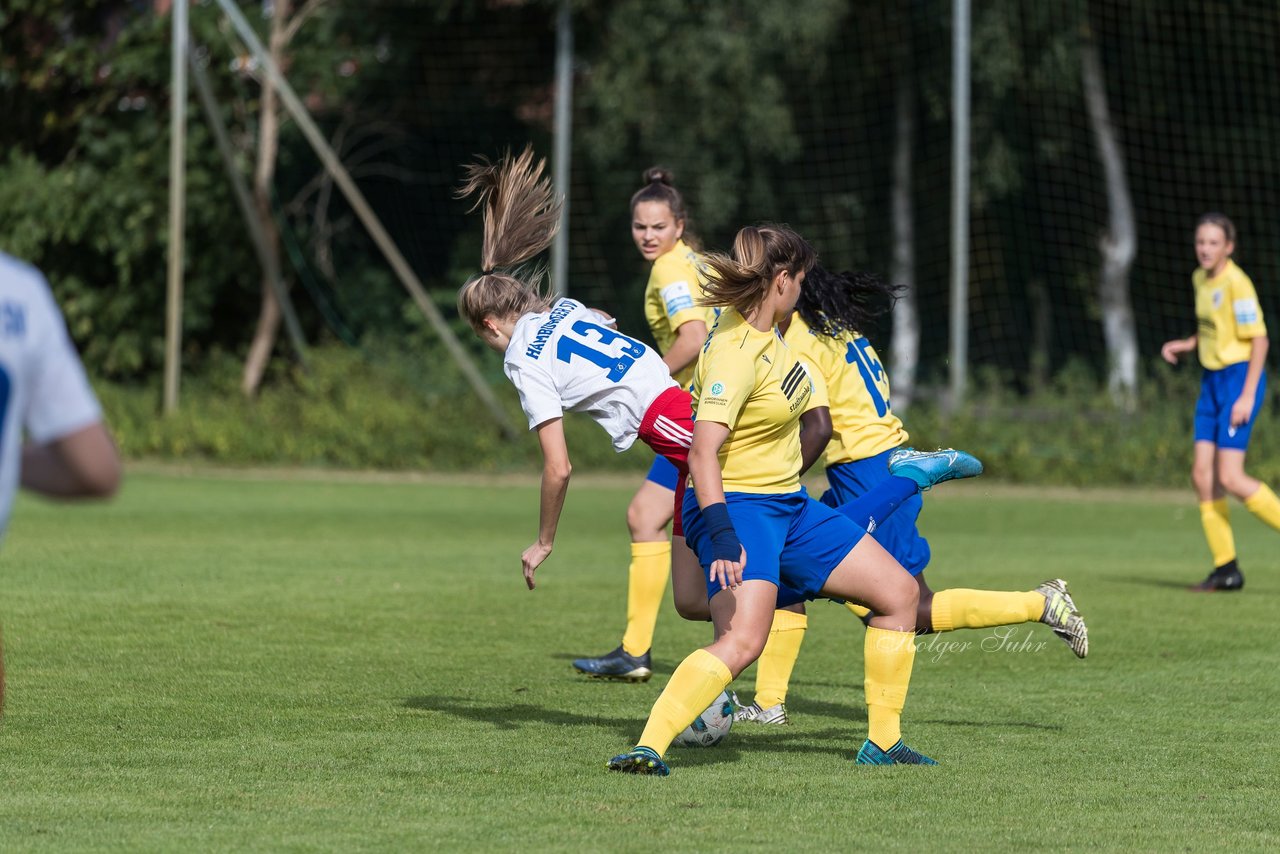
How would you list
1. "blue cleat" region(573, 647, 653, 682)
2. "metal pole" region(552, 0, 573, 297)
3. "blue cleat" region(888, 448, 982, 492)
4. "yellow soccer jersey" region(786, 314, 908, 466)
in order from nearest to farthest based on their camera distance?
"blue cleat" region(888, 448, 982, 492) < "yellow soccer jersey" region(786, 314, 908, 466) < "blue cleat" region(573, 647, 653, 682) < "metal pole" region(552, 0, 573, 297)

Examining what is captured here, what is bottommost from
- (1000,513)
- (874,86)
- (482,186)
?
(1000,513)

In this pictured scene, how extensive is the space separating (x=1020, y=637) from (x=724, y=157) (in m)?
18.5

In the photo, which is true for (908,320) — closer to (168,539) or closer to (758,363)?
(168,539)

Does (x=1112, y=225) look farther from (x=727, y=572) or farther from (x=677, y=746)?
(x=727, y=572)

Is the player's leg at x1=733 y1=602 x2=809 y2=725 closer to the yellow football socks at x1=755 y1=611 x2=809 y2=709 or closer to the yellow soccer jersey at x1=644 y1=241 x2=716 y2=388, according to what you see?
the yellow football socks at x1=755 y1=611 x2=809 y2=709

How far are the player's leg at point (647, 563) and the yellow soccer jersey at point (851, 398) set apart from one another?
1074 millimetres

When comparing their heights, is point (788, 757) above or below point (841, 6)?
below

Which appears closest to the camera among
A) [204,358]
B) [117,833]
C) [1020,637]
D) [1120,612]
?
[117,833]

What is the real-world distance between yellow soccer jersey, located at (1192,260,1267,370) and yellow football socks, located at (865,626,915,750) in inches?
235

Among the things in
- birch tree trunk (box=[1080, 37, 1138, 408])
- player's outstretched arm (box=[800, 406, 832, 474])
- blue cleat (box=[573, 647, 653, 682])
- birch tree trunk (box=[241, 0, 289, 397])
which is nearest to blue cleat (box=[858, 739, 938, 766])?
player's outstretched arm (box=[800, 406, 832, 474])

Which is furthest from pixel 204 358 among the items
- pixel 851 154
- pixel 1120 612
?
pixel 1120 612

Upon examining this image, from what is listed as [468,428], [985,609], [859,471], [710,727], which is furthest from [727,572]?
[468,428]

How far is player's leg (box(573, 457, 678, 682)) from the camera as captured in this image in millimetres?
7883

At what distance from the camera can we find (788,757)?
6.11 m
